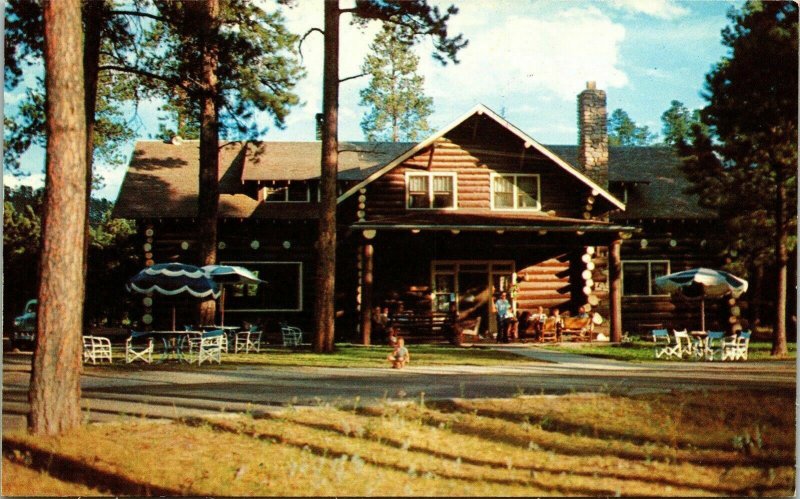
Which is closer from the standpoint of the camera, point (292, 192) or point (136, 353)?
point (136, 353)

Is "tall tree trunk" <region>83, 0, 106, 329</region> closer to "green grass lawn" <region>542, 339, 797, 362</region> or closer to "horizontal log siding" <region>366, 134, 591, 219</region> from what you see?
"horizontal log siding" <region>366, 134, 591, 219</region>

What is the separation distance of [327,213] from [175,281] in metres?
3.78

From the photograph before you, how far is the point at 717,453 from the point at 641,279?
17109mm

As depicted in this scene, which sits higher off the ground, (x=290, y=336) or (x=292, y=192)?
(x=292, y=192)

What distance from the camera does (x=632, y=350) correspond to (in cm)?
1888

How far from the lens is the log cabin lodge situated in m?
22.4

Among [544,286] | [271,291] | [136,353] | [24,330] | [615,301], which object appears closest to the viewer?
[136,353]

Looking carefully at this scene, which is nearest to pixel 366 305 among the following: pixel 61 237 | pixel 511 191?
pixel 511 191

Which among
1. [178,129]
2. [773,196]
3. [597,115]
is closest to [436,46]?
[773,196]

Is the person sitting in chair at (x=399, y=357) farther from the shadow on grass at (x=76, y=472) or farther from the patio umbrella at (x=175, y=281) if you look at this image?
the shadow on grass at (x=76, y=472)

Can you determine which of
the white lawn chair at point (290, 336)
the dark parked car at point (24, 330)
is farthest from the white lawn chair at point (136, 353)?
the white lawn chair at point (290, 336)

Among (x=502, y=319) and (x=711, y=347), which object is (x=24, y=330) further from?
(x=711, y=347)

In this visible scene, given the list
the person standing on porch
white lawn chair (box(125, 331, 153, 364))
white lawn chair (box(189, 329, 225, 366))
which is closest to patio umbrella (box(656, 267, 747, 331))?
the person standing on porch

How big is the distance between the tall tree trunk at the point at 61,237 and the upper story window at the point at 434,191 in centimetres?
1526
